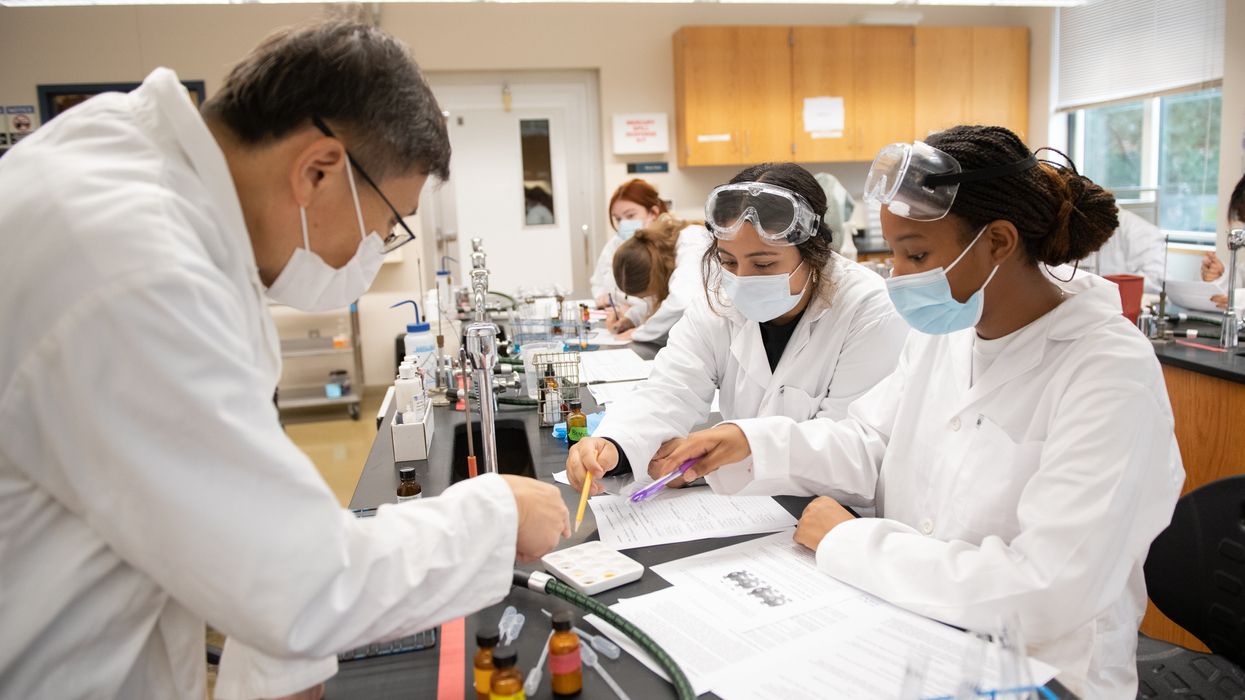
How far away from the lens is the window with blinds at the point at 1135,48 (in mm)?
4875

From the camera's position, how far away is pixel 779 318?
2049 mm

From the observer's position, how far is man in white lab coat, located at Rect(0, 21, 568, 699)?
0.67 m

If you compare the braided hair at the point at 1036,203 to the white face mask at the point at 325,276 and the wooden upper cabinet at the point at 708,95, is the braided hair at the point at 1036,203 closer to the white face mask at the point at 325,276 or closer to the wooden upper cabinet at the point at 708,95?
the white face mask at the point at 325,276

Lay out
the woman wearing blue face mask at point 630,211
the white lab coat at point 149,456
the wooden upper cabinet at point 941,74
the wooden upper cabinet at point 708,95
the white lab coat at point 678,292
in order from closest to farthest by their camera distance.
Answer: the white lab coat at point 149,456 < the white lab coat at point 678,292 < the woman wearing blue face mask at point 630,211 < the wooden upper cabinet at point 708,95 < the wooden upper cabinet at point 941,74

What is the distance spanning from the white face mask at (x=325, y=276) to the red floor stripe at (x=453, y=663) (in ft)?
1.47

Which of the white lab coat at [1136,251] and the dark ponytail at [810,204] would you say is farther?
the white lab coat at [1136,251]

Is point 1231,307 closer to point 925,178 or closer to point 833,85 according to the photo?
point 925,178

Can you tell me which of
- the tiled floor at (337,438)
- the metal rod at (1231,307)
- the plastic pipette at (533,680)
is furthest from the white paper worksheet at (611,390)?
the metal rod at (1231,307)

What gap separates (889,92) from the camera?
610cm

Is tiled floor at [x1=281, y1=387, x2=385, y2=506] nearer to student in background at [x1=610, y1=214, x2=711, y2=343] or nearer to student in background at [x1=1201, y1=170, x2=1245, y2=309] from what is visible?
student in background at [x1=610, y1=214, x2=711, y2=343]

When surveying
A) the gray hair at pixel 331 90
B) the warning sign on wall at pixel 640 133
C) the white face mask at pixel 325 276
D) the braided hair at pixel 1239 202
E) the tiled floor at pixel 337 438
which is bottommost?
the tiled floor at pixel 337 438

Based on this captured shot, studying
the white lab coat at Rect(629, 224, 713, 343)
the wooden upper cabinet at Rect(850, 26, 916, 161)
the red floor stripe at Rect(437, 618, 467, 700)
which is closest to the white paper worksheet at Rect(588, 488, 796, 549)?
the red floor stripe at Rect(437, 618, 467, 700)

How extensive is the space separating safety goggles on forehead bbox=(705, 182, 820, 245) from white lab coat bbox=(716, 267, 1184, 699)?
0.51 metres

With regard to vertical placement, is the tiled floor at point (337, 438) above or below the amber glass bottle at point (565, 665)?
below
